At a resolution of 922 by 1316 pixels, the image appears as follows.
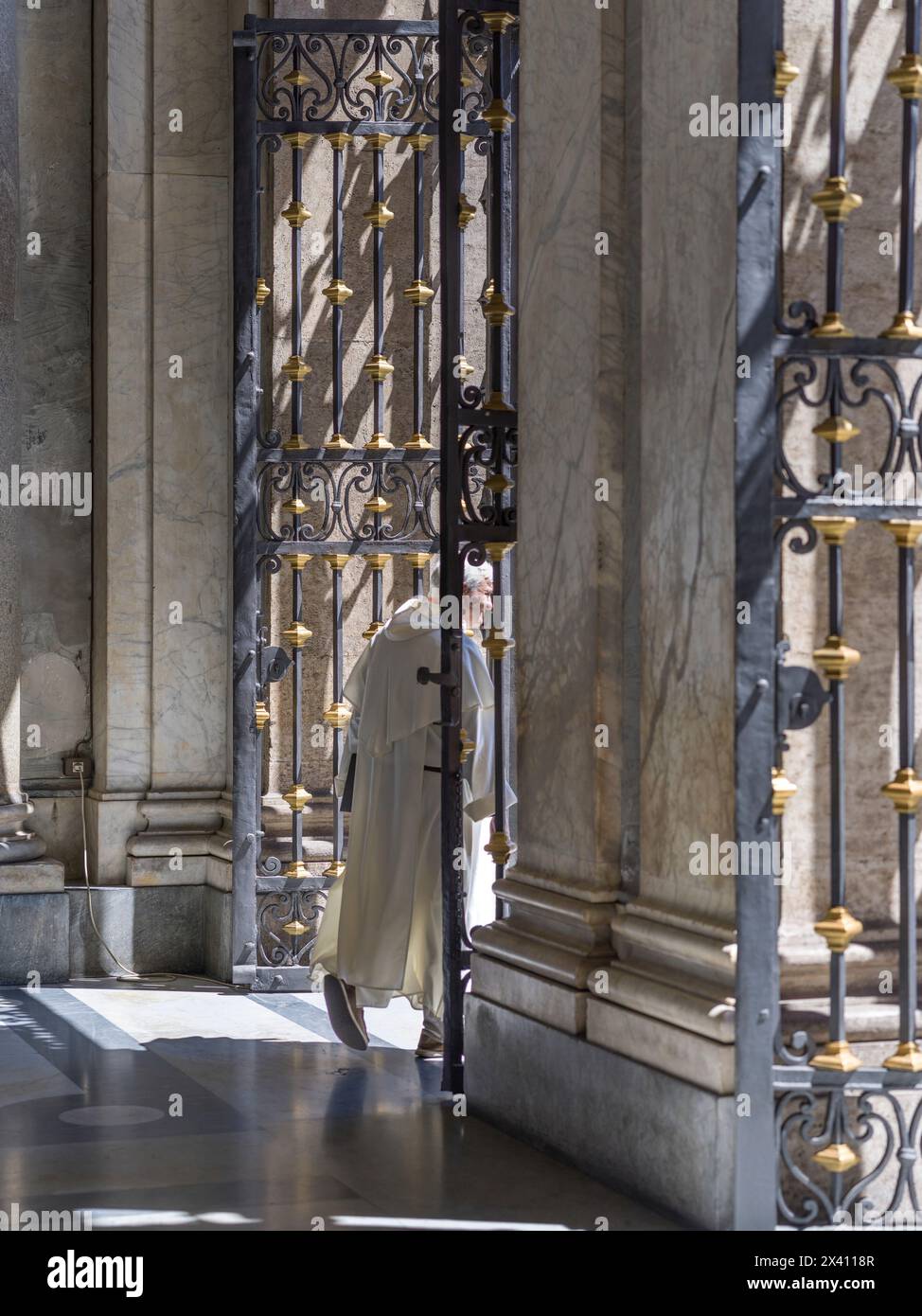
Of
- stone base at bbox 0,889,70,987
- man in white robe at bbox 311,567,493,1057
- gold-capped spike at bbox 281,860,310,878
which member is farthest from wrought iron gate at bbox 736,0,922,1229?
stone base at bbox 0,889,70,987

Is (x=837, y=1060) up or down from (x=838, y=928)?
down

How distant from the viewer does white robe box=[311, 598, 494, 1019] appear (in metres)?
7.00

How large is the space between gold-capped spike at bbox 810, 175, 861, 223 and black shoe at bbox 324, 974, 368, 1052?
11.8 feet

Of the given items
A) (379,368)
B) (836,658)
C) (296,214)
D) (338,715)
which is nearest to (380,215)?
(296,214)

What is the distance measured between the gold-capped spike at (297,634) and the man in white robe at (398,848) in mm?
1092

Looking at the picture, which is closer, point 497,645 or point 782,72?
point 782,72

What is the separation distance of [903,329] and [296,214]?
4213mm

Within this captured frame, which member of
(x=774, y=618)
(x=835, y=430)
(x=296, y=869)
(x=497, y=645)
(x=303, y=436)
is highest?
(x=303, y=436)

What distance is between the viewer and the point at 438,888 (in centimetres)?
701

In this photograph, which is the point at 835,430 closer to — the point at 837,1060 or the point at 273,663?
the point at 837,1060

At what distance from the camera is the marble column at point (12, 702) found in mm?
8547

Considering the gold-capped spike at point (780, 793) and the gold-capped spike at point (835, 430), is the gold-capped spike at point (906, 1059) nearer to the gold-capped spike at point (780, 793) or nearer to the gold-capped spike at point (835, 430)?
the gold-capped spike at point (780, 793)

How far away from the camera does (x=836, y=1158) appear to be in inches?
175

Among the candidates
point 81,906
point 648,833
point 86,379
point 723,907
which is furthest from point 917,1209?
point 86,379
